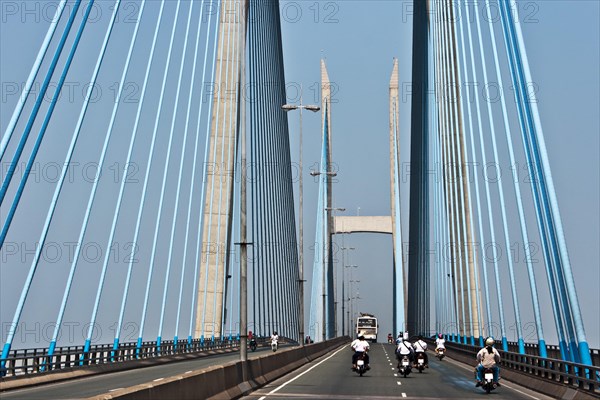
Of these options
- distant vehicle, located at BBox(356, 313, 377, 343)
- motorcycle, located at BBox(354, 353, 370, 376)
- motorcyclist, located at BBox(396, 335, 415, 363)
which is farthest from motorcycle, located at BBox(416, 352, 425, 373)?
distant vehicle, located at BBox(356, 313, 377, 343)

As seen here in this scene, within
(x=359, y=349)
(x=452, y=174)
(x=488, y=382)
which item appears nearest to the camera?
(x=488, y=382)

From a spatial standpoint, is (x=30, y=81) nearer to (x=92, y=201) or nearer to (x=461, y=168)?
(x=92, y=201)

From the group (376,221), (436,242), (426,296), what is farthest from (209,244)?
(376,221)

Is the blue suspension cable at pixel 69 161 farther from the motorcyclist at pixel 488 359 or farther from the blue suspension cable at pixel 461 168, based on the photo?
the blue suspension cable at pixel 461 168

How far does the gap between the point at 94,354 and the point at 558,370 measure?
18.8 metres

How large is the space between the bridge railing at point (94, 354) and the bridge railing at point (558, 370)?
45.4 feet

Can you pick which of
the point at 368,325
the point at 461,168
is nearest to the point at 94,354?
the point at 461,168

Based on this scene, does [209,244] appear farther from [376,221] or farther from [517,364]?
[376,221]

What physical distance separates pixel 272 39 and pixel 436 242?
19252mm

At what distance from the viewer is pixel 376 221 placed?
10306 cm

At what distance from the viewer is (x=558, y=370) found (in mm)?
25281

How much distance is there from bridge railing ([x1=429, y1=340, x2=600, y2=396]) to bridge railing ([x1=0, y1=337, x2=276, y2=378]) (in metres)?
13.8

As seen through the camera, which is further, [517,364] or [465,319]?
[465,319]

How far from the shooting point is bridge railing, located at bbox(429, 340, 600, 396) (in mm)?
21070
